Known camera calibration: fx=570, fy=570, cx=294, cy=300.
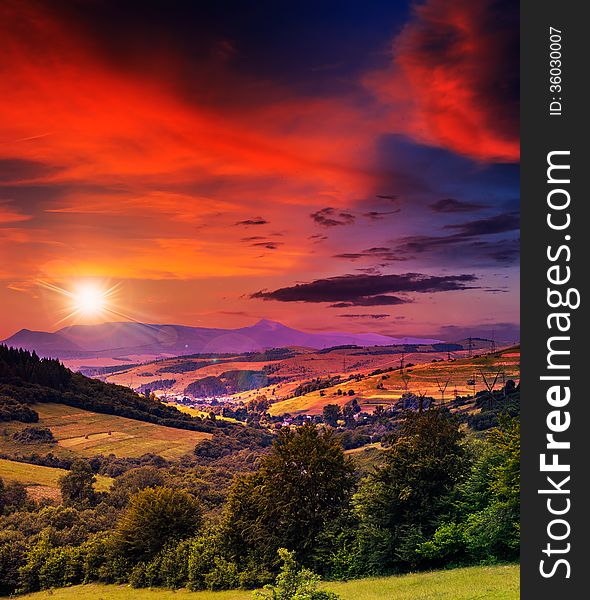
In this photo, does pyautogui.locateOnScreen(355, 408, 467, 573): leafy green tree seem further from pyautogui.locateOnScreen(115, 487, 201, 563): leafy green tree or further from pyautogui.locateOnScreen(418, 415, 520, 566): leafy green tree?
pyautogui.locateOnScreen(115, 487, 201, 563): leafy green tree

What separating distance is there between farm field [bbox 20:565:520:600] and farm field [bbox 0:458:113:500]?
91371 millimetres

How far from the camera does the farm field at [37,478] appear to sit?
14650 centimetres

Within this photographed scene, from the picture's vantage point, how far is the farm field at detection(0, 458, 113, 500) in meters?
146

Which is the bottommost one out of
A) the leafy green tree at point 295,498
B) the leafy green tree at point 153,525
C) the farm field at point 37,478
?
the farm field at point 37,478

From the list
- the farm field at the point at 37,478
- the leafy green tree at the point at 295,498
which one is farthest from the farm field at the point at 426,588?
the farm field at the point at 37,478

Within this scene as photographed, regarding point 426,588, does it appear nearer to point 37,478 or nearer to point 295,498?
point 295,498

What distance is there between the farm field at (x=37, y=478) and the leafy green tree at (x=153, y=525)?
7303 cm

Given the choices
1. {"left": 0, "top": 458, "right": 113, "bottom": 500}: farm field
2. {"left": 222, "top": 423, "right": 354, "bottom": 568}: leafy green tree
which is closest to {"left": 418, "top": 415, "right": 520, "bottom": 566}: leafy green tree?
{"left": 222, "top": 423, "right": 354, "bottom": 568}: leafy green tree

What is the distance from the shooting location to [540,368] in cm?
1505

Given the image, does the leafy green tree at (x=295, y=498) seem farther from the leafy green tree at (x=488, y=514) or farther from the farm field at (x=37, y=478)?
the farm field at (x=37, y=478)

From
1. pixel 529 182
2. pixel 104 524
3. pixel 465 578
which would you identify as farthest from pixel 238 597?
pixel 104 524

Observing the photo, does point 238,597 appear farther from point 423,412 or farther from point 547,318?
point 547,318

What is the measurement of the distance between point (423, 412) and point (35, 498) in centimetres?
11450

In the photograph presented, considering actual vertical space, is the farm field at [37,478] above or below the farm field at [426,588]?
below
